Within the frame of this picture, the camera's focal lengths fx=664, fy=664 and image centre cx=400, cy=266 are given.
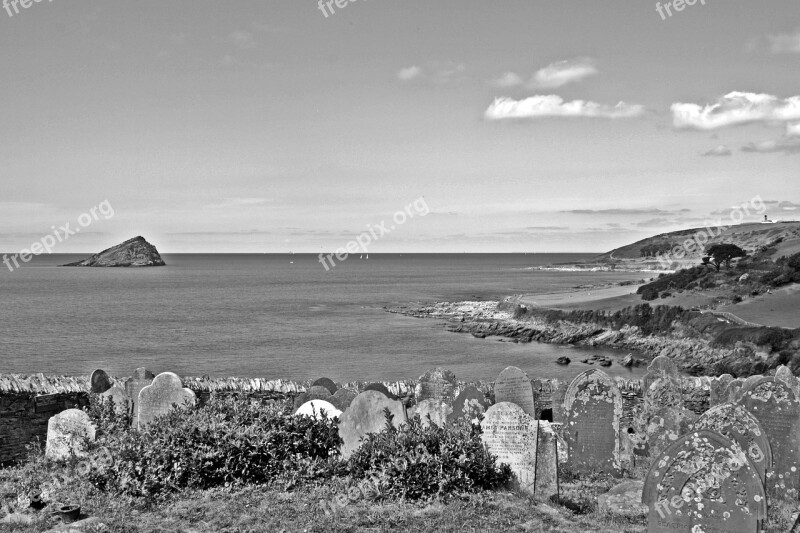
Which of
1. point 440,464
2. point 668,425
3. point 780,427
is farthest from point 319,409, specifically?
point 780,427

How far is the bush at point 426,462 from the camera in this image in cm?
830

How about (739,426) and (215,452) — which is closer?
(739,426)

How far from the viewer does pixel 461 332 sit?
1993 inches

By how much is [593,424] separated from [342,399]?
4.51 metres

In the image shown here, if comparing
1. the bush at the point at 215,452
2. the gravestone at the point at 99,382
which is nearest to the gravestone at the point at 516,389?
the bush at the point at 215,452

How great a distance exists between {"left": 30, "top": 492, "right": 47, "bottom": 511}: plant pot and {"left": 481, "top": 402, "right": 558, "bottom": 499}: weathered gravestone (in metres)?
5.71

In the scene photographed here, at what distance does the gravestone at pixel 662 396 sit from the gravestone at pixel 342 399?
537 centimetres

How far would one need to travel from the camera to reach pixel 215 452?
8.87 m

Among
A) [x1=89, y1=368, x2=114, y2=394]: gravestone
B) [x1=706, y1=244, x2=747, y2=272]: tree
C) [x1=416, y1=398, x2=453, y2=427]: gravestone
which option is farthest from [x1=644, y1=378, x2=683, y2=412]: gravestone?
[x1=706, y1=244, x2=747, y2=272]: tree

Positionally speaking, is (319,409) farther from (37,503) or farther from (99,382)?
(99,382)

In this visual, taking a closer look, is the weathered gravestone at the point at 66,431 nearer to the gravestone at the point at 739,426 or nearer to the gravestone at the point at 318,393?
the gravestone at the point at 318,393

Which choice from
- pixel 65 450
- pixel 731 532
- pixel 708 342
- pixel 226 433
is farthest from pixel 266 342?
pixel 731 532

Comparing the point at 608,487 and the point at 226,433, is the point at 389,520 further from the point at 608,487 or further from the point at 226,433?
the point at 608,487

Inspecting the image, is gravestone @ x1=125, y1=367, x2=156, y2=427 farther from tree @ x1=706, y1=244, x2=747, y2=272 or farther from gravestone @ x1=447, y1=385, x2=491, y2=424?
tree @ x1=706, y1=244, x2=747, y2=272
